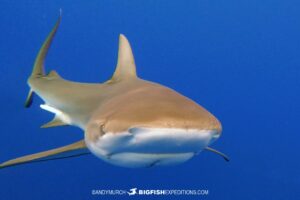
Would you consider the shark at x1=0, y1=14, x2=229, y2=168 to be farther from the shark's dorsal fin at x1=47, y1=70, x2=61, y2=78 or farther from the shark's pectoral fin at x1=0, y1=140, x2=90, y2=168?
the shark's dorsal fin at x1=47, y1=70, x2=61, y2=78

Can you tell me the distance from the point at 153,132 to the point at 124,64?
224 cm

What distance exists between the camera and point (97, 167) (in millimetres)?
8766

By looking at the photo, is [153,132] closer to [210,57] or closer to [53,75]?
[53,75]

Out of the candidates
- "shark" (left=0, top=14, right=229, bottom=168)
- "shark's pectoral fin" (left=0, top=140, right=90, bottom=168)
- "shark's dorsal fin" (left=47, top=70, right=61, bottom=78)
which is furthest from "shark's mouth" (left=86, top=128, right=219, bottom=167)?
"shark's dorsal fin" (left=47, top=70, right=61, bottom=78)

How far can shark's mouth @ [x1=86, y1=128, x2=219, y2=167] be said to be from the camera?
1959mm

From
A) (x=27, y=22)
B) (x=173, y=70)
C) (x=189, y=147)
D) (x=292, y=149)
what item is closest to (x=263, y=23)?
(x=173, y=70)

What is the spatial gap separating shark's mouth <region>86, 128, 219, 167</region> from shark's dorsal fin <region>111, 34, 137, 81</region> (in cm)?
167

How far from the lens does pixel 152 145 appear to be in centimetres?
202

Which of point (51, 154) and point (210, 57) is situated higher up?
point (210, 57)

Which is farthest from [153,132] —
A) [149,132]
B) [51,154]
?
[51,154]

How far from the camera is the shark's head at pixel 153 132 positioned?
77.4 inches

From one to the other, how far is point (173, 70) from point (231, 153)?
7.34 m

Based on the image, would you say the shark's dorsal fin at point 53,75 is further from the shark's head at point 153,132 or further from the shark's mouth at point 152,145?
the shark's mouth at point 152,145

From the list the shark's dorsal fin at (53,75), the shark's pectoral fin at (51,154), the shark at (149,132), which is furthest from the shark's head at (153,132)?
the shark's dorsal fin at (53,75)
